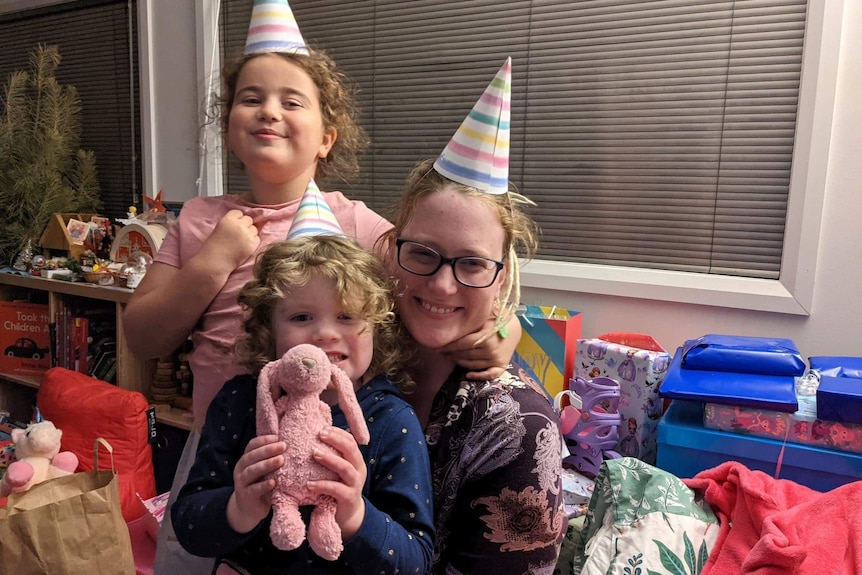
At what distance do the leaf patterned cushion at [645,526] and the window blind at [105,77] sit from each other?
253cm

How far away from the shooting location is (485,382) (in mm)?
895

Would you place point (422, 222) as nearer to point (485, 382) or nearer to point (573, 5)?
point (485, 382)

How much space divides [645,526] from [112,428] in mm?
1797

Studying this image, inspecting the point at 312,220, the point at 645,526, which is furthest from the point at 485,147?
the point at 645,526

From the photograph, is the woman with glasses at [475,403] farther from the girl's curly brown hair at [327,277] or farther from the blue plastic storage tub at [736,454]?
the blue plastic storage tub at [736,454]

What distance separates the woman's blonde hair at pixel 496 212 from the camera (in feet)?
2.85

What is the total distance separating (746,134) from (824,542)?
3.64 feet

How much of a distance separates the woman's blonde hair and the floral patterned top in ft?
0.35

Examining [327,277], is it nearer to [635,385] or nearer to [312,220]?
[312,220]

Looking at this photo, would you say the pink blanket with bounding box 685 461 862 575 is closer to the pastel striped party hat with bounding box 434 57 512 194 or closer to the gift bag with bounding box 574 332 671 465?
the gift bag with bounding box 574 332 671 465

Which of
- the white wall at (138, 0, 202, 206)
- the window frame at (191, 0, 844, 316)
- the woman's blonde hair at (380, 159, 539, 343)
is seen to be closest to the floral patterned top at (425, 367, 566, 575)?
the woman's blonde hair at (380, 159, 539, 343)

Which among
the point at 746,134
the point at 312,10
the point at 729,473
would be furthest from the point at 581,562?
the point at 312,10

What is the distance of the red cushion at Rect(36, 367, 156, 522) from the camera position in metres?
2.17

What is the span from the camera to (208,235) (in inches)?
44.4
